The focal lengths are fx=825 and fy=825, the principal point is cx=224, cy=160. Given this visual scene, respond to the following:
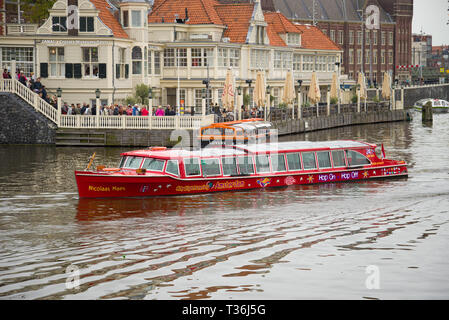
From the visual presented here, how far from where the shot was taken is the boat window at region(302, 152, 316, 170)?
34938 millimetres

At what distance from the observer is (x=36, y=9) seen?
225 ft

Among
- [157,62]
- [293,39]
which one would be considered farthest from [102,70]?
[293,39]

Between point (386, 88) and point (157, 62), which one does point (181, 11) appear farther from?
point (386, 88)

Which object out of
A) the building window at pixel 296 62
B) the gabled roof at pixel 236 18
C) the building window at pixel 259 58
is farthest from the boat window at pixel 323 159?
the building window at pixel 296 62

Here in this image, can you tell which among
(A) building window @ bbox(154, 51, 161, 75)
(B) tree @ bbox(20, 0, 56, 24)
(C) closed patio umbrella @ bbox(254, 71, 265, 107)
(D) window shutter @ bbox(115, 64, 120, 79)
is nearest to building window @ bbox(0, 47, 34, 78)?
(D) window shutter @ bbox(115, 64, 120, 79)

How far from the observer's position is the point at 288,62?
85.5 m

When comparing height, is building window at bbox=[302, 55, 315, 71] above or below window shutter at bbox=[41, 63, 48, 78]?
above

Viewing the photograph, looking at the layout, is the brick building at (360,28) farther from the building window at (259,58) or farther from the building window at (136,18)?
the building window at (136,18)

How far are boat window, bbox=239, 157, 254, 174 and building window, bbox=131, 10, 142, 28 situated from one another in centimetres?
3156

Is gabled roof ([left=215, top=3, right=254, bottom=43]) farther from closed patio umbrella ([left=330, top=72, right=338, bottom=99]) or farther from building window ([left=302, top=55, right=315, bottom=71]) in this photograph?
building window ([left=302, top=55, right=315, bottom=71])

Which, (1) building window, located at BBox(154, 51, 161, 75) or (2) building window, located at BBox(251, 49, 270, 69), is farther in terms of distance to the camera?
(2) building window, located at BBox(251, 49, 270, 69)

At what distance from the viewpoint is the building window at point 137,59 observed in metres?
62.2

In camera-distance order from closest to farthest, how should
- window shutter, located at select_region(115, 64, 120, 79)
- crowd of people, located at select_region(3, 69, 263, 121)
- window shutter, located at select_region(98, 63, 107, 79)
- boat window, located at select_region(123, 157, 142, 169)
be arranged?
boat window, located at select_region(123, 157, 142, 169) → crowd of people, located at select_region(3, 69, 263, 121) → window shutter, located at select_region(98, 63, 107, 79) → window shutter, located at select_region(115, 64, 120, 79)

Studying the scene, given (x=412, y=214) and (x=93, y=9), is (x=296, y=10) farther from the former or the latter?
(x=412, y=214)
